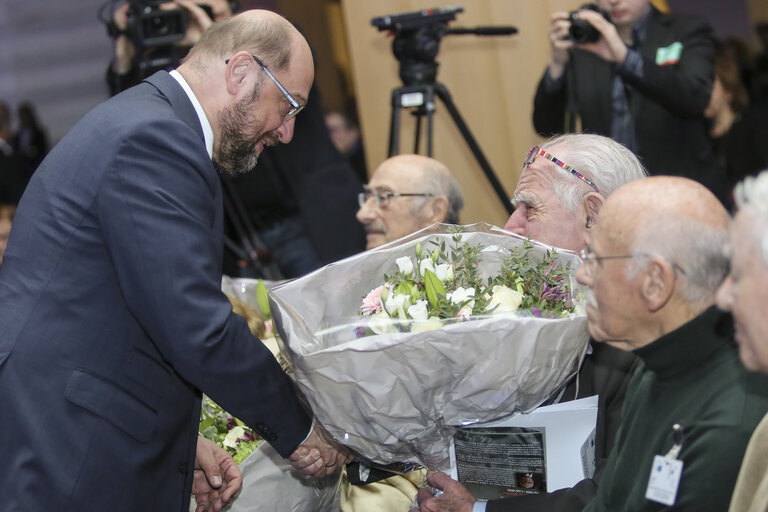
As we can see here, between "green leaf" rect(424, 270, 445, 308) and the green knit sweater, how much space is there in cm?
41

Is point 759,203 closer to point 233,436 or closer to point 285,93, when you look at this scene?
point 285,93

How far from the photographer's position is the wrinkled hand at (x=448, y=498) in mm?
1830

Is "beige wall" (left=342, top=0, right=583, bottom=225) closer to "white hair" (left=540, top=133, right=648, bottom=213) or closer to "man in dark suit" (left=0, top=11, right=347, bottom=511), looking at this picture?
"white hair" (left=540, top=133, right=648, bottom=213)

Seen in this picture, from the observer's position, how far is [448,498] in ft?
6.07

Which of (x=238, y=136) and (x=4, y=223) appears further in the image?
(x=4, y=223)

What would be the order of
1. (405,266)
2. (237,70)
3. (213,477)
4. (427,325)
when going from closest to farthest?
(427,325) < (405,266) < (237,70) < (213,477)

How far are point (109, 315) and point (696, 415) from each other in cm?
120

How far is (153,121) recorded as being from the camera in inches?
73.0

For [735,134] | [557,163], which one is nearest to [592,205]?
[557,163]

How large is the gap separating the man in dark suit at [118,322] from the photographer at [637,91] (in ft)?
6.37

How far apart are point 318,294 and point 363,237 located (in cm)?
205

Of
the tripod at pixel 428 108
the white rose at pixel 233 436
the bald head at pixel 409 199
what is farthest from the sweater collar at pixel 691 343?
the tripod at pixel 428 108

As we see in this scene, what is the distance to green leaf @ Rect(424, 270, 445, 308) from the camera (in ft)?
5.72

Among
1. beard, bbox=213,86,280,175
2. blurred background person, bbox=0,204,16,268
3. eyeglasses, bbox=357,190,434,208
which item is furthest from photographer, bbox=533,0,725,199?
blurred background person, bbox=0,204,16,268
